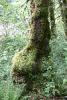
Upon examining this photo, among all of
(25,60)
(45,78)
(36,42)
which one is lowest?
(45,78)

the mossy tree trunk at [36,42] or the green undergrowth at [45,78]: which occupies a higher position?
the mossy tree trunk at [36,42]

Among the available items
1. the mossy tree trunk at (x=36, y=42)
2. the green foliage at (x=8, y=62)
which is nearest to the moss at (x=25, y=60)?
the mossy tree trunk at (x=36, y=42)

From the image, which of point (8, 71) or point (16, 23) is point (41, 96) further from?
point (16, 23)

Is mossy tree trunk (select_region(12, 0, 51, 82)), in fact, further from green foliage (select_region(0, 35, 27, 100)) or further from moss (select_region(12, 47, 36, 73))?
Result: green foliage (select_region(0, 35, 27, 100))

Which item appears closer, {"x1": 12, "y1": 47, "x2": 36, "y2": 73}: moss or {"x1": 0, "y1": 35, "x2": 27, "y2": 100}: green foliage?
{"x1": 0, "y1": 35, "x2": 27, "y2": 100}: green foliage

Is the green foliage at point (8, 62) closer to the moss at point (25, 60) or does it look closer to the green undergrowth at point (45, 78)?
the green undergrowth at point (45, 78)

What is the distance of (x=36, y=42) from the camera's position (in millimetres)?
6836

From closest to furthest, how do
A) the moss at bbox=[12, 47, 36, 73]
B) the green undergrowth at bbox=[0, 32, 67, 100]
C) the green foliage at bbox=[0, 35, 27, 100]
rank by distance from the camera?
the green foliage at bbox=[0, 35, 27, 100] → the green undergrowth at bbox=[0, 32, 67, 100] → the moss at bbox=[12, 47, 36, 73]

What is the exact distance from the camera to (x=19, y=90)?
5.76 m

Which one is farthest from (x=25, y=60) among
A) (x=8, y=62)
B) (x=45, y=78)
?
(x=8, y=62)

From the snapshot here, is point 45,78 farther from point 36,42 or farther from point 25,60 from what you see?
point 36,42

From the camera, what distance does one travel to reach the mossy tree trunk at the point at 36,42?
673 cm

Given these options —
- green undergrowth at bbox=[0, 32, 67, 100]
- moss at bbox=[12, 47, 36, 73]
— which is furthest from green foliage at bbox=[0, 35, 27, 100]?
moss at bbox=[12, 47, 36, 73]

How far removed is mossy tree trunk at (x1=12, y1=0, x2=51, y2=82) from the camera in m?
6.73
